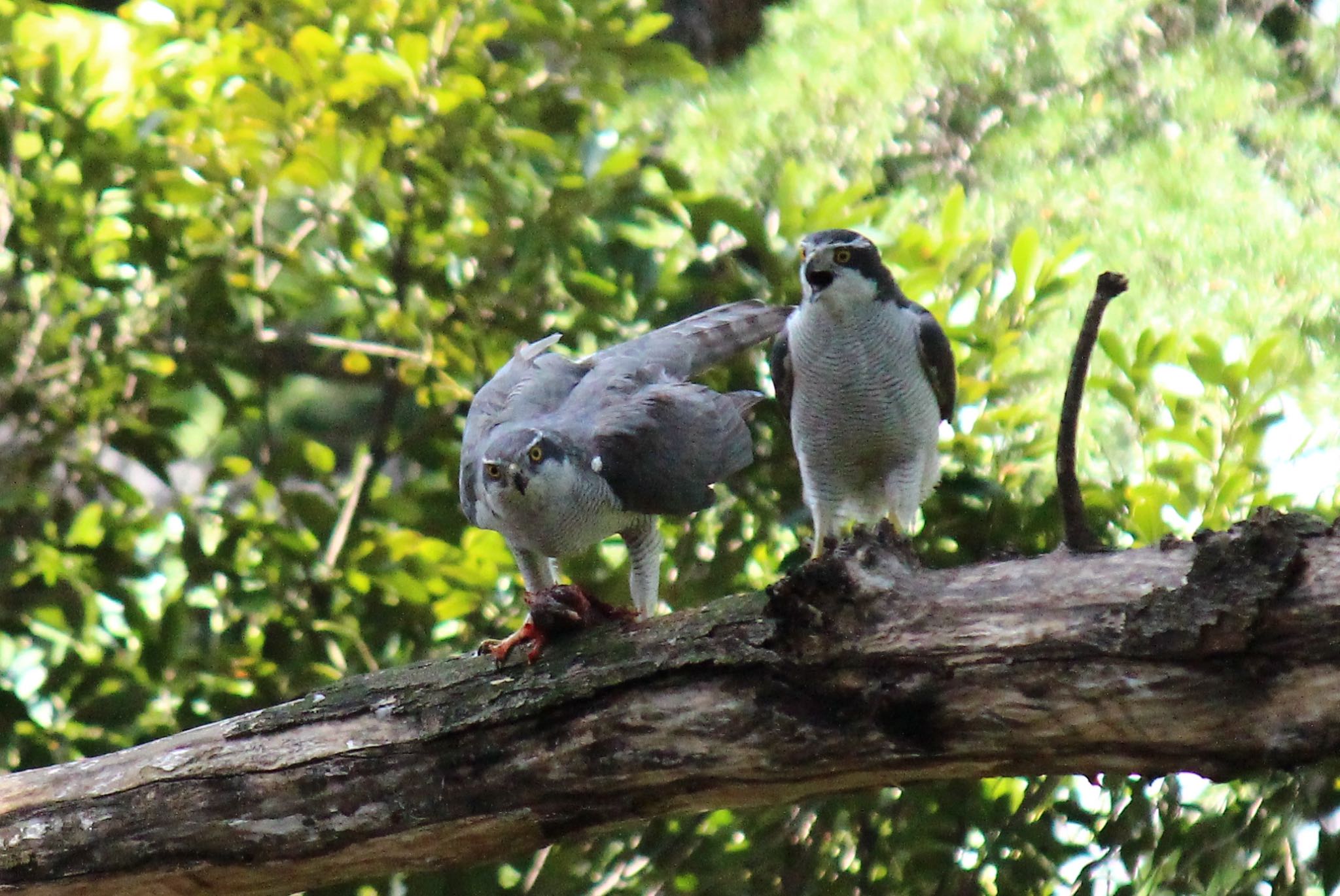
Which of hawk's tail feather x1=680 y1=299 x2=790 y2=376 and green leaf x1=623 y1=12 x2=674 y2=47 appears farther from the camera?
green leaf x1=623 y1=12 x2=674 y2=47

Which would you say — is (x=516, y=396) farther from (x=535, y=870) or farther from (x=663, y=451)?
(x=535, y=870)

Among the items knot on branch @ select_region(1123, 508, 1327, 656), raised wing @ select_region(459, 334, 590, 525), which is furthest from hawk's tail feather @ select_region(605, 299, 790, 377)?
knot on branch @ select_region(1123, 508, 1327, 656)

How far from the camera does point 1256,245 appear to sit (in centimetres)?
462

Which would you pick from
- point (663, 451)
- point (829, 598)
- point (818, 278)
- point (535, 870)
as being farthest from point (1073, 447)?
point (535, 870)

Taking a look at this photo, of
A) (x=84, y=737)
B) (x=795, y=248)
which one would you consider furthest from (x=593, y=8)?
(x=84, y=737)

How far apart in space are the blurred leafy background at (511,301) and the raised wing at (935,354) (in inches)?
4.9

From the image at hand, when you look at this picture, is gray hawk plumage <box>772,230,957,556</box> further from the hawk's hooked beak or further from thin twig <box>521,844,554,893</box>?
thin twig <box>521,844,554,893</box>

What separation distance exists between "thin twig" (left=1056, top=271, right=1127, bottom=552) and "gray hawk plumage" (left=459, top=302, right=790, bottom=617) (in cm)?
131

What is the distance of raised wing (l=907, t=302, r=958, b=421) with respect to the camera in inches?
148

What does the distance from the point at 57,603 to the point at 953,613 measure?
3.17m

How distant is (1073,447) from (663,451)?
1371 mm

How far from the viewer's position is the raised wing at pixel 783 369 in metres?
4.01

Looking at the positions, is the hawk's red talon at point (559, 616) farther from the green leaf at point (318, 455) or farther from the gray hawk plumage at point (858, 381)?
the green leaf at point (318, 455)

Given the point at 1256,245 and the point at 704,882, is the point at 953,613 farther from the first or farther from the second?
the point at 1256,245
